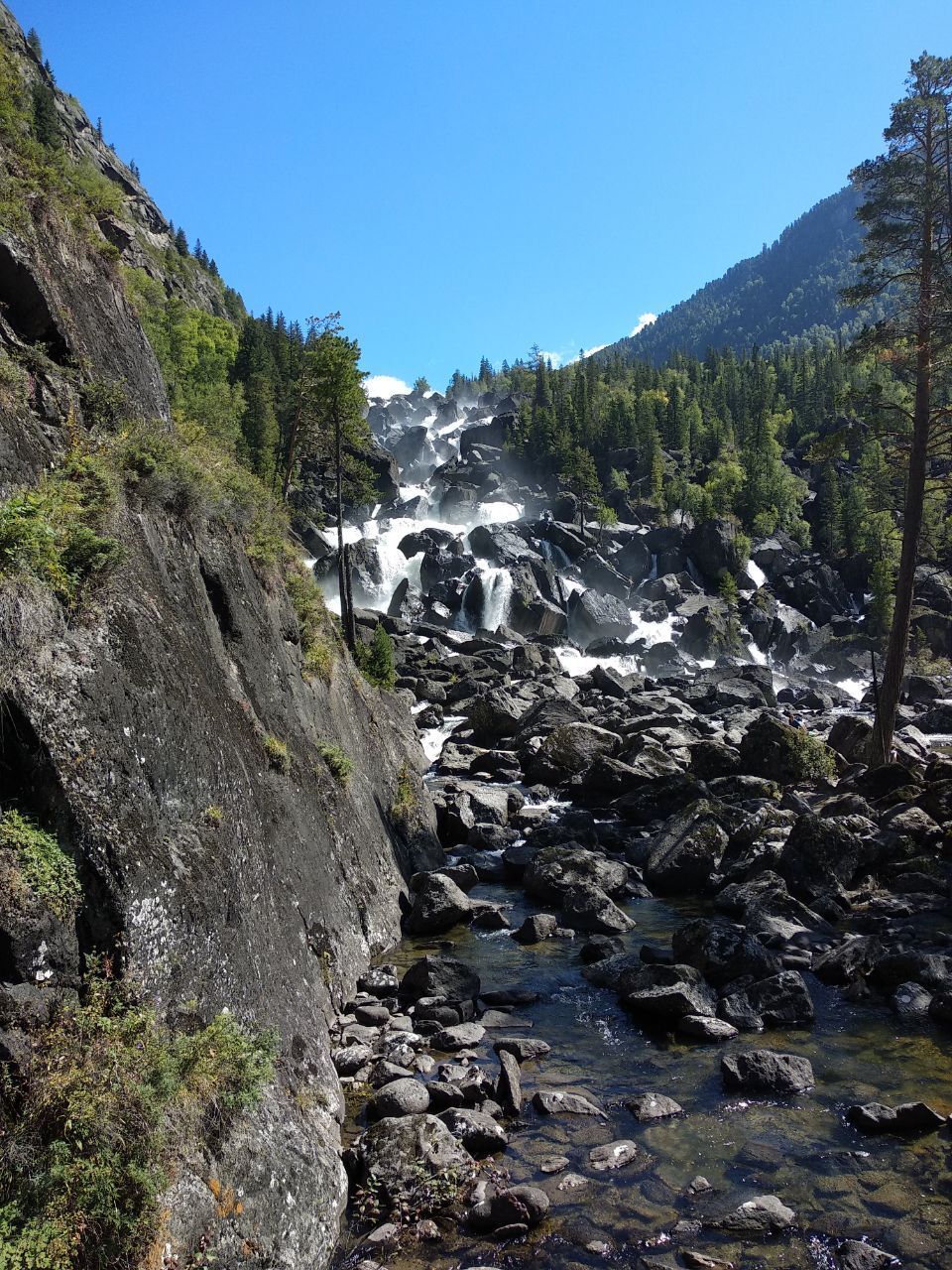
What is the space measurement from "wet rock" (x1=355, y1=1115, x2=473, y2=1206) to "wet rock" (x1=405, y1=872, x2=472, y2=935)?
739 centimetres

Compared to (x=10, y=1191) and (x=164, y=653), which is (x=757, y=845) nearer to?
(x=164, y=653)

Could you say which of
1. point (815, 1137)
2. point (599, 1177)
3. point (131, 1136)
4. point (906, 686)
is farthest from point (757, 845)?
point (906, 686)

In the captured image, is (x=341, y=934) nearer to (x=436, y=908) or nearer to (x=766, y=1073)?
(x=436, y=908)

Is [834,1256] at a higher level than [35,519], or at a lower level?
lower

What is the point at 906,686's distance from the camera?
172 ft

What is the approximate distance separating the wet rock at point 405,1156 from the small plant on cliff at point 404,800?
415 inches

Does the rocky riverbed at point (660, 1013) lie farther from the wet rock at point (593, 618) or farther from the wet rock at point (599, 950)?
the wet rock at point (593, 618)

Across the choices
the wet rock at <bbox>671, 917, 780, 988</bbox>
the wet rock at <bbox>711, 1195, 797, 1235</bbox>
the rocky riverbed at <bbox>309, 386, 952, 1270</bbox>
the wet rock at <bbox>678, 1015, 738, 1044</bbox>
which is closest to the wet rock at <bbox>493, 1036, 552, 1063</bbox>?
the rocky riverbed at <bbox>309, 386, 952, 1270</bbox>

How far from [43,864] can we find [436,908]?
36.0 feet

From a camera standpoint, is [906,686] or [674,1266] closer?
[674,1266]

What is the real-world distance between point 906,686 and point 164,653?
180ft

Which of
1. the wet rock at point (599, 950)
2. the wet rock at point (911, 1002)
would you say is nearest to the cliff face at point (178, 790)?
the wet rock at point (599, 950)

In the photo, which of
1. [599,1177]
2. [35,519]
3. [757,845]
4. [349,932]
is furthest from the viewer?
[757,845]

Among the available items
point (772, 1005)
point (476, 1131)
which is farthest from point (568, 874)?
point (476, 1131)
